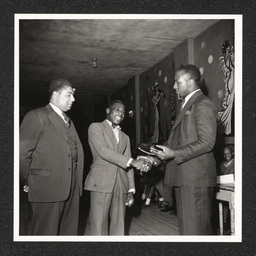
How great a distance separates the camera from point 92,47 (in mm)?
5512

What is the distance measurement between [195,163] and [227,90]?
2121mm

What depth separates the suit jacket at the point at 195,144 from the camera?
245 cm

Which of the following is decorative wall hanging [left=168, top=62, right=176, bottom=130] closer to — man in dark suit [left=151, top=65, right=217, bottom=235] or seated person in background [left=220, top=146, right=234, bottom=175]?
seated person in background [left=220, top=146, right=234, bottom=175]

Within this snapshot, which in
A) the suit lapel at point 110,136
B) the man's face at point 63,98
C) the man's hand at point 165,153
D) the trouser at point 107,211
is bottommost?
the trouser at point 107,211

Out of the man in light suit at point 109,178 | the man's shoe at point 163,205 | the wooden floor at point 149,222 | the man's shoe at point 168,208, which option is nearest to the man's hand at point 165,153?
the man in light suit at point 109,178

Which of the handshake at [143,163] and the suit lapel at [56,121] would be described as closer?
the suit lapel at [56,121]

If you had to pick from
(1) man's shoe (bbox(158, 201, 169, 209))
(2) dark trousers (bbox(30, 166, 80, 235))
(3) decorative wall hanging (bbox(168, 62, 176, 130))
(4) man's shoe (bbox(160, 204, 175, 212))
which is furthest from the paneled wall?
(2) dark trousers (bbox(30, 166, 80, 235))

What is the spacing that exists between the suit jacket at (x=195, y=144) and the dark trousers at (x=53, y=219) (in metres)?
0.91

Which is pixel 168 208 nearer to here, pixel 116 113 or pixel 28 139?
pixel 116 113

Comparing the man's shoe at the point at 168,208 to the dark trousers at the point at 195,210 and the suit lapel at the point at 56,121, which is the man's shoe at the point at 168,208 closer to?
the dark trousers at the point at 195,210

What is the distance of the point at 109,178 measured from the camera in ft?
9.25

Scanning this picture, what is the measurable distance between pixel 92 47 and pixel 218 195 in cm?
348

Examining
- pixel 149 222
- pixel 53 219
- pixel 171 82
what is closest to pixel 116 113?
pixel 53 219
